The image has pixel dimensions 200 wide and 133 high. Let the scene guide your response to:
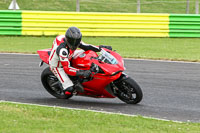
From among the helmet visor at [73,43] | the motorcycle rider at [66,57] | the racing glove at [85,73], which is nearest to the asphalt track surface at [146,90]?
the motorcycle rider at [66,57]

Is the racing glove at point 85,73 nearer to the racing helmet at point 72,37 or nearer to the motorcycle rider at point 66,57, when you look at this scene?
the motorcycle rider at point 66,57

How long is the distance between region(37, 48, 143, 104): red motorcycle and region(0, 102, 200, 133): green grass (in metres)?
0.87

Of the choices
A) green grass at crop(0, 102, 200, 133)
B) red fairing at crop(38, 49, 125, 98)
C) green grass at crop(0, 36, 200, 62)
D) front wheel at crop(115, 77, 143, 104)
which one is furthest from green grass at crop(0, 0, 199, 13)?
green grass at crop(0, 102, 200, 133)

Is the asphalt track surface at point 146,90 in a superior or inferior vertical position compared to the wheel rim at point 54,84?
inferior

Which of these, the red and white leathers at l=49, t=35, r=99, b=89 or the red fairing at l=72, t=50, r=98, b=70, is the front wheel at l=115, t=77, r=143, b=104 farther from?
the red and white leathers at l=49, t=35, r=99, b=89

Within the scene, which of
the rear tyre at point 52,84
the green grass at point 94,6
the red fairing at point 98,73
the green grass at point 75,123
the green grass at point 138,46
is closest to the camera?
the green grass at point 75,123

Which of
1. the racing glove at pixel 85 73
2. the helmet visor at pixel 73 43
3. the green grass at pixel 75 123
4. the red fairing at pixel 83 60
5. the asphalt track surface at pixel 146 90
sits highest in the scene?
the helmet visor at pixel 73 43

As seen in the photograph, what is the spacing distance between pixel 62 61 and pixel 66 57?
0.38ft

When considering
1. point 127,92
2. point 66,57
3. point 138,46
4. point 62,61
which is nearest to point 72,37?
point 66,57

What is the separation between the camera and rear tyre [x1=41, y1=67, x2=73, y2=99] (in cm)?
864

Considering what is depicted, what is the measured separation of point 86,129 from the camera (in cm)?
608

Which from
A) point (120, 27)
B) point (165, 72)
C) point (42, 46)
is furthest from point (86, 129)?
point (120, 27)

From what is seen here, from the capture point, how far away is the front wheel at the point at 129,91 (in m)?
7.82

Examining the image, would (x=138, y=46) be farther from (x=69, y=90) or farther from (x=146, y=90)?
(x=69, y=90)
